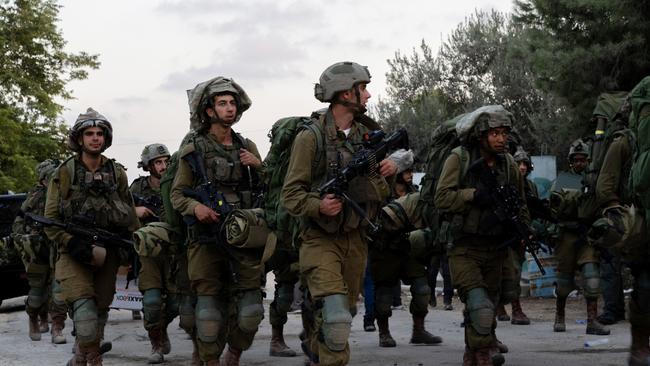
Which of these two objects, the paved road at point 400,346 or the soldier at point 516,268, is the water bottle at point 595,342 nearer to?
the paved road at point 400,346

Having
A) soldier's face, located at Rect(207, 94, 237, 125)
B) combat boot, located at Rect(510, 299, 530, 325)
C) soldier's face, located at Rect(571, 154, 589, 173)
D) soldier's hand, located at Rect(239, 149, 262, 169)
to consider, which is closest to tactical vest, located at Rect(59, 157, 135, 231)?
soldier's face, located at Rect(207, 94, 237, 125)

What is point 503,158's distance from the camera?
7.99 m

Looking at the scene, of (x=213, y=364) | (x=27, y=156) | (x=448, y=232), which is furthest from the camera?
(x=27, y=156)

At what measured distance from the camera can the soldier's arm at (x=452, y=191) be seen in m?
7.64

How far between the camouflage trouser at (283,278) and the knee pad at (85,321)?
6.28ft

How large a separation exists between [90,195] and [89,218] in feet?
0.73

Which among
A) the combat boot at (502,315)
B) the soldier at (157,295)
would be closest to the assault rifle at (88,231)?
the soldier at (157,295)

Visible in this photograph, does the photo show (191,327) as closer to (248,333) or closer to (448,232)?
(248,333)

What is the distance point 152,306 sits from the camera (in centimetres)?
934

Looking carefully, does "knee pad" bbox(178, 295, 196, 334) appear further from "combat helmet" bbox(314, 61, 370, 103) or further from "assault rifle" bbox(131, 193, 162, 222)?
"assault rifle" bbox(131, 193, 162, 222)

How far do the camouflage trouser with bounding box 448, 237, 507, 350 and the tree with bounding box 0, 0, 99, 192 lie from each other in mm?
24928

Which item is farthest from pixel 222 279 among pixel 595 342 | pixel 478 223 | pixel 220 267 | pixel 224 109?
pixel 595 342

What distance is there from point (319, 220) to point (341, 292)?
1.57 feet

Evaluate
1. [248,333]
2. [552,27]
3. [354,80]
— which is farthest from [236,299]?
[552,27]
